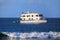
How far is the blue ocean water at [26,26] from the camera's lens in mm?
25605

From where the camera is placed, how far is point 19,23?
25688 mm

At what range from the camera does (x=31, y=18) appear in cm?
2573

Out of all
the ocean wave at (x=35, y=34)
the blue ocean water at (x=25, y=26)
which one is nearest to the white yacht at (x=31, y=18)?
the blue ocean water at (x=25, y=26)

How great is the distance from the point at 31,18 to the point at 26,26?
0.64 feet

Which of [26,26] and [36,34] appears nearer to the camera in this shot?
[36,34]

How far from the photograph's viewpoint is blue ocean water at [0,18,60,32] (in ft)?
84.0

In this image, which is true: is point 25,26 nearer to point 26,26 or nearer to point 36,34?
point 26,26

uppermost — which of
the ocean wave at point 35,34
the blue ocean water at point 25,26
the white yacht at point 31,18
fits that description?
the white yacht at point 31,18

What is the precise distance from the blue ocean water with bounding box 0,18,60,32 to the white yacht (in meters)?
0.08

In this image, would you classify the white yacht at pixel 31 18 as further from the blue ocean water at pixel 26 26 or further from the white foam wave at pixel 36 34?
the white foam wave at pixel 36 34

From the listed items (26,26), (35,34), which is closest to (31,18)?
(26,26)

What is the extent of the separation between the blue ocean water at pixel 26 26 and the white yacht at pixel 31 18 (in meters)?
0.08

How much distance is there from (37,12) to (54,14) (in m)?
0.35

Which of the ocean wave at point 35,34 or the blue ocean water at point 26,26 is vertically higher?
the blue ocean water at point 26,26
